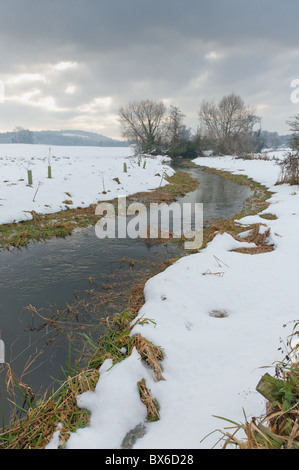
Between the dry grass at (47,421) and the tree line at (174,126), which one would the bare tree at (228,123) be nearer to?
the tree line at (174,126)

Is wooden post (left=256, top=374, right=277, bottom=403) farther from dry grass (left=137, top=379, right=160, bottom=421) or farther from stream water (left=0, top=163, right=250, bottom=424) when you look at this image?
stream water (left=0, top=163, right=250, bottom=424)

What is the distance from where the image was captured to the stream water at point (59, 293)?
3.54m

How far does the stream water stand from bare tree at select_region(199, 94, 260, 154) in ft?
156

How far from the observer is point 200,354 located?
315cm

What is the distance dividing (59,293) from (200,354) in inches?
134

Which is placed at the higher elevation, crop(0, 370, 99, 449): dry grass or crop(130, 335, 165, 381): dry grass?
crop(130, 335, 165, 381): dry grass

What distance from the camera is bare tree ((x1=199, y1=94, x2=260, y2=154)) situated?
50.0 meters

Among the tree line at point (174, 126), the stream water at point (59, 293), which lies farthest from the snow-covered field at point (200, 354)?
the tree line at point (174, 126)

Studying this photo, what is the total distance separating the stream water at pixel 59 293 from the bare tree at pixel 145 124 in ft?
153

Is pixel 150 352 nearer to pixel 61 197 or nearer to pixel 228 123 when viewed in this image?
pixel 61 197

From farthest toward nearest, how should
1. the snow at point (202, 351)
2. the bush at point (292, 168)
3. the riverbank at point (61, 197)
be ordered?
the bush at point (292, 168)
the riverbank at point (61, 197)
the snow at point (202, 351)

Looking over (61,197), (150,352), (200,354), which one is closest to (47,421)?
(150,352)

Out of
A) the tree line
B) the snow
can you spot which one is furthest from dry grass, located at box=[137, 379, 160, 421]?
the tree line
